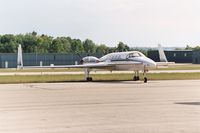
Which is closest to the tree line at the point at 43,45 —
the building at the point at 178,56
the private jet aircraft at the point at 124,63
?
the building at the point at 178,56

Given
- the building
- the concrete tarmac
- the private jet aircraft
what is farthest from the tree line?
the concrete tarmac

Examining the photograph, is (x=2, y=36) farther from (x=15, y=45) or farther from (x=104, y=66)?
(x=104, y=66)

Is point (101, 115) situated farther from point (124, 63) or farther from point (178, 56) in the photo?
point (178, 56)

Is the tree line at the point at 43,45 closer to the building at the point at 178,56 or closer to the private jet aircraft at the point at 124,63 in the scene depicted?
the building at the point at 178,56

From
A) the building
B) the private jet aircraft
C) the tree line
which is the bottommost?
the private jet aircraft

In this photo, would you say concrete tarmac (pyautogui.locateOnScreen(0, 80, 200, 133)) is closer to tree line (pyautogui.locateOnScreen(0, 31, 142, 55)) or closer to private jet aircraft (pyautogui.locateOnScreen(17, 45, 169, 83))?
private jet aircraft (pyautogui.locateOnScreen(17, 45, 169, 83))

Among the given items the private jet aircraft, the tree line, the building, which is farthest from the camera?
the tree line

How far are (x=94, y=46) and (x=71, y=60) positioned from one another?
59763 millimetres

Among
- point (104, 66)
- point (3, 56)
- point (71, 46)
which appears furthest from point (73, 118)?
point (71, 46)

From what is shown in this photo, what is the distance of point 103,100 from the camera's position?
1966 cm

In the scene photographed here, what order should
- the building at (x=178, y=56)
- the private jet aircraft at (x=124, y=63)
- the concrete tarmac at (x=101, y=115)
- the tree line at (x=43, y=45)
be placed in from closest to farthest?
the concrete tarmac at (x=101, y=115)
the private jet aircraft at (x=124, y=63)
the building at (x=178, y=56)
the tree line at (x=43, y=45)

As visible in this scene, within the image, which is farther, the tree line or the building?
the tree line

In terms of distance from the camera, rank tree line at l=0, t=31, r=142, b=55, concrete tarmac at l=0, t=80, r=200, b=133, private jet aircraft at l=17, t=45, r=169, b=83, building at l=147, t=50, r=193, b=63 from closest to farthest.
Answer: concrete tarmac at l=0, t=80, r=200, b=133
private jet aircraft at l=17, t=45, r=169, b=83
building at l=147, t=50, r=193, b=63
tree line at l=0, t=31, r=142, b=55

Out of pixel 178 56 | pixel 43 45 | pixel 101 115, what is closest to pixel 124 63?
pixel 101 115
